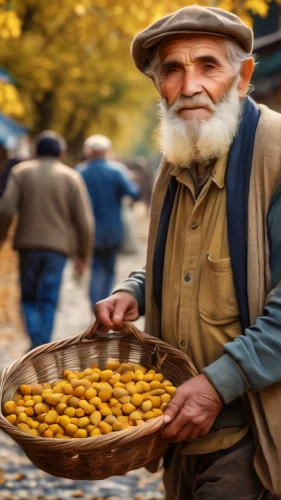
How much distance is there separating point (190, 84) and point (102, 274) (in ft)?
22.7

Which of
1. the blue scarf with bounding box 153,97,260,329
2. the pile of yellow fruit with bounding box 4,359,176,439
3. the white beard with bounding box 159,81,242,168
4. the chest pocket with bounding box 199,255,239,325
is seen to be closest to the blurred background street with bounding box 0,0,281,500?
the white beard with bounding box 159,81,242,168

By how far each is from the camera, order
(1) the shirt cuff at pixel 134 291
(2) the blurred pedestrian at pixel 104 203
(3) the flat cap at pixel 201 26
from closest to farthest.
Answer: (3) the flat cap at pixel 201 26
(1) the shirt cuff at pixel 134 291
(2) the blurred pedestrian at pixel 104 203

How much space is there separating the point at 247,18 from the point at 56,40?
51.2ft

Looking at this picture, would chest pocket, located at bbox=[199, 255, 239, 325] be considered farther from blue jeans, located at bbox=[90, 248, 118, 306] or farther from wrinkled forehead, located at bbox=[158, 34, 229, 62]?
blue jeans, located at bbox=[90, 248, 118, 306]

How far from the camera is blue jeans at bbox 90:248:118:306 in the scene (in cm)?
939

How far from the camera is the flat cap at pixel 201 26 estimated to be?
256 centimetres

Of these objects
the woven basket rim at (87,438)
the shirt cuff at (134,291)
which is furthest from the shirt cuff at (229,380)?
the shirt cuff at (134,291)

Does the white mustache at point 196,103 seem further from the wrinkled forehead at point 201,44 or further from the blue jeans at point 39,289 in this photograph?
the blue jeans at point 39,289

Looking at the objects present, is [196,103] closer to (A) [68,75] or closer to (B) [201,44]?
(B) [201,44]

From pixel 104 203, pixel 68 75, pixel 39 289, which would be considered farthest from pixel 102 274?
pixel 68 75

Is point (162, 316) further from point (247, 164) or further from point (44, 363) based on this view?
point (247, 164)

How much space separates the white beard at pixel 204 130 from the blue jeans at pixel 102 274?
21.9 feet

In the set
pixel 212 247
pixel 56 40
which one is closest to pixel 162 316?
pixel 212 247

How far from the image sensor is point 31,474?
512cm
